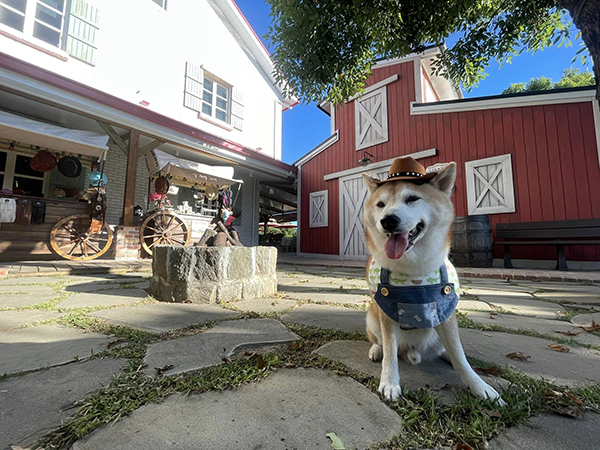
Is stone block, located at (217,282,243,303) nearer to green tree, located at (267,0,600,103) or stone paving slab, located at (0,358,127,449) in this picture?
stone paving slab, located at (0,358,127,449)

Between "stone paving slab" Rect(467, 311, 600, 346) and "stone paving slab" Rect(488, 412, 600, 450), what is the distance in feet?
3.57

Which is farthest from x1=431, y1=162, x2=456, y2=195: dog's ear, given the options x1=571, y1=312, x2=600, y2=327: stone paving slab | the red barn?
the red barn

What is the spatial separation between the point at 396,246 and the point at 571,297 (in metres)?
3.13

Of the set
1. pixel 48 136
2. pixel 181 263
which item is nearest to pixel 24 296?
pixel 181 263

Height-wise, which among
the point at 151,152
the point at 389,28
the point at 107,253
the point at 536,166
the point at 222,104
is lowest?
the point at 107,253

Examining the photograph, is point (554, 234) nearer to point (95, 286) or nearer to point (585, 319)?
point (585, 319)

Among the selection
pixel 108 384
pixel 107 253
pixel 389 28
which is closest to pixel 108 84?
pixel 107 253

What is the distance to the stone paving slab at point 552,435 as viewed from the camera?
699 millimetres

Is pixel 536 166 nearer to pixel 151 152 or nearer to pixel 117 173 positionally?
pixel 151 152

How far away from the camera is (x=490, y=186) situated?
5.94 metres

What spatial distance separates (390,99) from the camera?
768cm

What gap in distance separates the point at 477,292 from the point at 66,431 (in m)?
3.69

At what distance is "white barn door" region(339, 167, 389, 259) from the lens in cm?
781

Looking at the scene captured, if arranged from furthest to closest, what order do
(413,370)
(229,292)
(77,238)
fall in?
(77,238), (229,292), (413,370)
